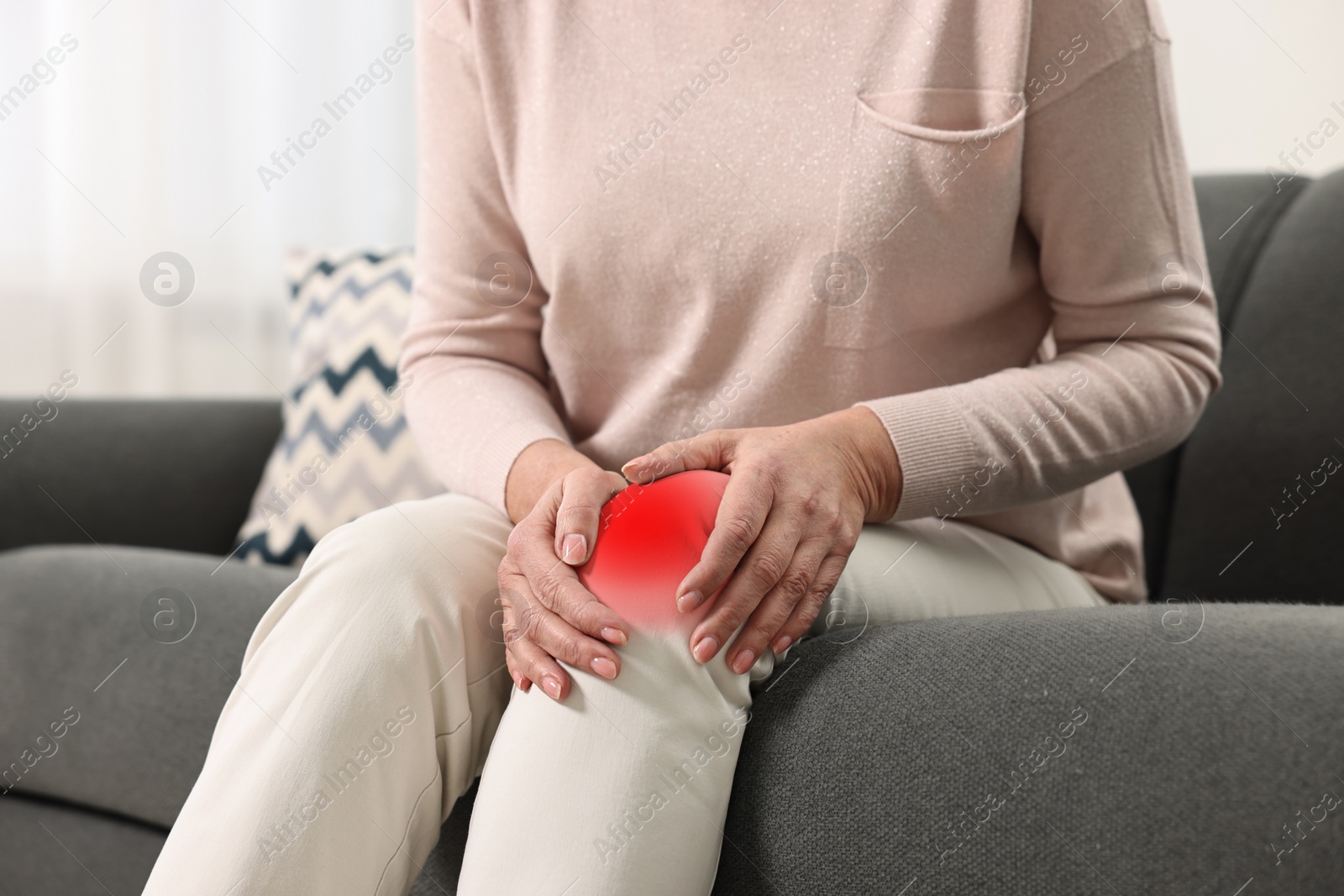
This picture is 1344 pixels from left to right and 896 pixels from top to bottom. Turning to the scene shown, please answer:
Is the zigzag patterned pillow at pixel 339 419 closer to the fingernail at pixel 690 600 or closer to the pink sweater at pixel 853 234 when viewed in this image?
the pink sweater at pixel 853 234

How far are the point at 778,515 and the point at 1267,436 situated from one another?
0.66m

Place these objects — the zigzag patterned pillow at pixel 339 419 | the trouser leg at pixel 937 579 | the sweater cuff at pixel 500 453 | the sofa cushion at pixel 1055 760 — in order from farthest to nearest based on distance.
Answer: the zigzag patterned pillow at pixel 339 419 → the sweater cuff at pixel 500 453 → the trouser leg at pixel 937 579 → the sofa cushion at pixel 1055 760

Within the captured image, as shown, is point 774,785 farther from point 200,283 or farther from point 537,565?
point 200,283

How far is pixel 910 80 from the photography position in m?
0.65

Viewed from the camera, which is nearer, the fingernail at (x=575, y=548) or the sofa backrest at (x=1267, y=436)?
the fingernail at (x=575, y=548)

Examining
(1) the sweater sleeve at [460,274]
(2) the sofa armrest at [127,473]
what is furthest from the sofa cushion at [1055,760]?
(2) the sofa armrest at [127,473]

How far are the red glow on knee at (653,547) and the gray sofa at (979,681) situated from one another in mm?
82

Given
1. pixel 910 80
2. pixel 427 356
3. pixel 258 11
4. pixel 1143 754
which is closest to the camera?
pixel 1143 754

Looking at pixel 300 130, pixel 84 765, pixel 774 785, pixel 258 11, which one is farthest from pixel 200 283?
pixel 774 785

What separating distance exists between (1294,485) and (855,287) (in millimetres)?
541

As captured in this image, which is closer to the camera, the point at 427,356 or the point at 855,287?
the point at 855,287

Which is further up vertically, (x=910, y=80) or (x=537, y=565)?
(x=910, y=80)

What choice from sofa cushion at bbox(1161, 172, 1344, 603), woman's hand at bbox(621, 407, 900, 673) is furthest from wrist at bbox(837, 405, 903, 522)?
sofa cushion at bbox(1161, 172, 1344, 603)

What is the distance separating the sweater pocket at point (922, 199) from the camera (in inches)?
25.3
